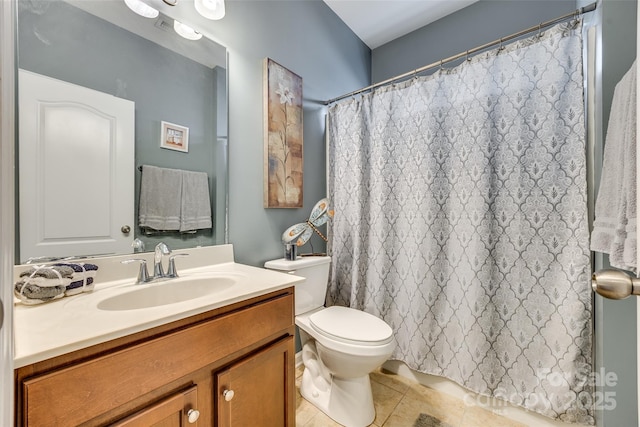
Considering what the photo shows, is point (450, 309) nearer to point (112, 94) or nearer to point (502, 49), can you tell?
point (502, 49)

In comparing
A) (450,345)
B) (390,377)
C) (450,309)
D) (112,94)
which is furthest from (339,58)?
(390,377)

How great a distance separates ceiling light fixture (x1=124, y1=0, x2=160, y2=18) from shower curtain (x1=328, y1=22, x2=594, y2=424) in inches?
49.7

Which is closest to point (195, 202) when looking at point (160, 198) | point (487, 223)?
point (160, 198)

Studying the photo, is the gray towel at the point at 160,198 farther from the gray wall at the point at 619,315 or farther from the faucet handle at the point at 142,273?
the gray wall at the point at 619,315

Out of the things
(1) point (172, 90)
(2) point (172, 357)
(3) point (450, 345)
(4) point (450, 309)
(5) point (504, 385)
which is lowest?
(5) point (504, 385)

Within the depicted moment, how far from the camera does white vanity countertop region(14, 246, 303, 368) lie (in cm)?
53

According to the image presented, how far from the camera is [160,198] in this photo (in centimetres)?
115

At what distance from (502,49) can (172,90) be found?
1687 mm

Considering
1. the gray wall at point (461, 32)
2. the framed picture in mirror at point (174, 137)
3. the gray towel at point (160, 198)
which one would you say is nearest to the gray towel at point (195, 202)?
the gray towel at point (160, 198)

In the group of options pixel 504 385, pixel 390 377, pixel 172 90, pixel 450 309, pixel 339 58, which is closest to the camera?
pixel 172 90

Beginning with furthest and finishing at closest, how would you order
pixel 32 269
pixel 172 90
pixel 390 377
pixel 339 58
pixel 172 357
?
pixel 339 58, pixel 390 377, pixel 172 90, pixel 32 269, pixel 172 357

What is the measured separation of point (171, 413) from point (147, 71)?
4.22 feet

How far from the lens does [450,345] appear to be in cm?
150

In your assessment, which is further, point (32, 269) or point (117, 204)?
point (117, 204)
